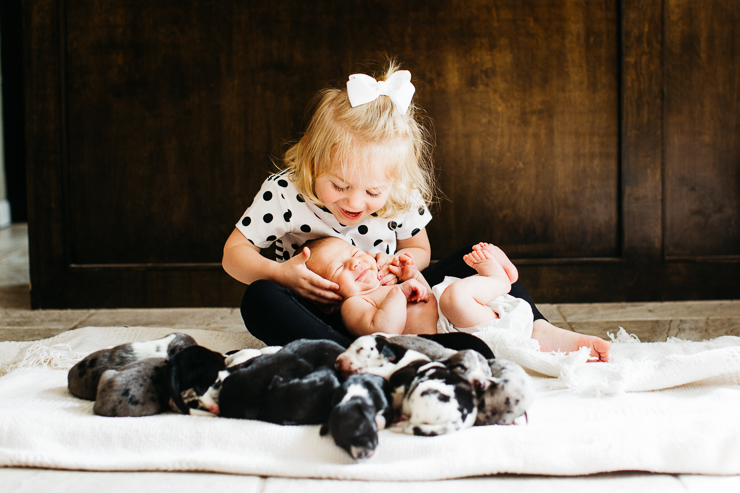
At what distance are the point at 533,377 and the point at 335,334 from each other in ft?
1.09

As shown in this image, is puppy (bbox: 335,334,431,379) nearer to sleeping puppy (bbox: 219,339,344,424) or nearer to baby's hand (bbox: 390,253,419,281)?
sleeping puppy (bbox: 219,339,344,424)

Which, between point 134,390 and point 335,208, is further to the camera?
point 335,208

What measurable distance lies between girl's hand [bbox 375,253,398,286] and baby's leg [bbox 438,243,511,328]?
5.2 inches

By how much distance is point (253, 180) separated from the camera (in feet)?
5.86

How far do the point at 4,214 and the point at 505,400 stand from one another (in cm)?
392

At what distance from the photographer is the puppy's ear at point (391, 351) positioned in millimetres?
851

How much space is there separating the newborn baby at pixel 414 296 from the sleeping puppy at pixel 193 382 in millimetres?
294

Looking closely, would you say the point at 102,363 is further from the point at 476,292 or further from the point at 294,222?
the point at 476,292

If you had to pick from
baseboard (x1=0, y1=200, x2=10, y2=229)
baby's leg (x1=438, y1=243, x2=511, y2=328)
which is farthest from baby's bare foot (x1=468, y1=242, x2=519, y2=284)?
baseboard (x1=0, y1=200, x2=10, y2=229)

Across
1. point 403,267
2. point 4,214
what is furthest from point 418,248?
point 4,214

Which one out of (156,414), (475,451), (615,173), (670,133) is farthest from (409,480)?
(670,133)

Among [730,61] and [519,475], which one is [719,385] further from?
[730,61]

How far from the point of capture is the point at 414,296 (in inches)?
43.1

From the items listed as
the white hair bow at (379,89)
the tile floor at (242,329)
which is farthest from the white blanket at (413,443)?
the white hair bow at (379,89)
